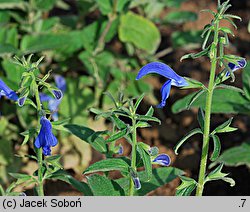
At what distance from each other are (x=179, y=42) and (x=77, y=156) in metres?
1.17

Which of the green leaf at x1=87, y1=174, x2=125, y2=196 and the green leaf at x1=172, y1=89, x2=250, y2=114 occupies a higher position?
the green leaf at x1=172, y1=89, x2=250, y2=114

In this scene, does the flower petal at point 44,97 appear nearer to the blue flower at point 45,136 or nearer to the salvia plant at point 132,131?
the salvia plant at point 132,131

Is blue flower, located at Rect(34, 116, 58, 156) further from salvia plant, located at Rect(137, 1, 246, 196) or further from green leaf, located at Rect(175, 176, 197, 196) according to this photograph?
green leaf, located at Rect(175, 176, 197, 196)

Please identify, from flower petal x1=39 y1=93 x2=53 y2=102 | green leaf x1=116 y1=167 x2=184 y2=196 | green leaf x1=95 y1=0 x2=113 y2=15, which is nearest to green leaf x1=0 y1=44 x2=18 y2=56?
flower petal x1=39 y1=93 x2=53 y2=102

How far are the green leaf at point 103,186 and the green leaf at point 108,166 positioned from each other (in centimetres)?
15

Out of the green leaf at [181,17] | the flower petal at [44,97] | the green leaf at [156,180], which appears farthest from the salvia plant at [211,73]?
the green leaf at [181,17]

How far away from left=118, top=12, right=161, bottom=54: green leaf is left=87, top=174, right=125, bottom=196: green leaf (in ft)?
5.38

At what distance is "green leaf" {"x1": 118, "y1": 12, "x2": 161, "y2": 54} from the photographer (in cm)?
411

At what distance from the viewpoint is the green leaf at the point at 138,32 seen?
4.11 m

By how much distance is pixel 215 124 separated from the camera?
4.28 metres

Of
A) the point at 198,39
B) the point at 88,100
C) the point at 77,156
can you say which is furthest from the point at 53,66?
the point at 198,39

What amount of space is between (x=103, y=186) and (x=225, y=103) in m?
0.98

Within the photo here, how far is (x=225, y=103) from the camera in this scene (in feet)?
10.7

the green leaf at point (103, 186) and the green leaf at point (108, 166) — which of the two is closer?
the green leaf at point (108, 166)
